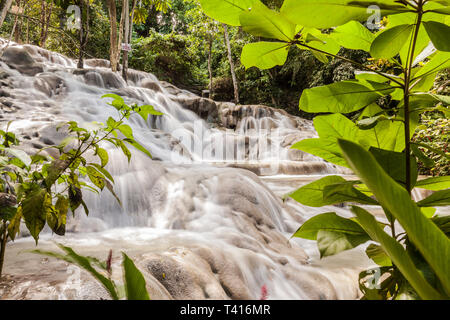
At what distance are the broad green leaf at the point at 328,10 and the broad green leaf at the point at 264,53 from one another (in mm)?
116

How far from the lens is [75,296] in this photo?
4.16 feet

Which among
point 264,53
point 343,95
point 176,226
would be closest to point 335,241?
point 343,95

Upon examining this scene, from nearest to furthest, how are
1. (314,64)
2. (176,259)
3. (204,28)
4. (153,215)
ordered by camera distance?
1. (176,259)
2. (153,215)
3. (204,28)
4. (314,64)

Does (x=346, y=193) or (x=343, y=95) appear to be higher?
(x=343, y=95)

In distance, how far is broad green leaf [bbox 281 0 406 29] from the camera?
0.39 metres

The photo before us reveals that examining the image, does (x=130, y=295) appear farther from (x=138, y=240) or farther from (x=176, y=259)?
(x=138, y=240)

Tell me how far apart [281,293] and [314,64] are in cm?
1335

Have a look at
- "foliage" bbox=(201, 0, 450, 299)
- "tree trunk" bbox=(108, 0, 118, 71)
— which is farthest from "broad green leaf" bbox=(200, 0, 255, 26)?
"tree trunk" bbox=(108, 0, 118, 71)

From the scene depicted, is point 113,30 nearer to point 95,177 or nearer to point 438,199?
point 95,177

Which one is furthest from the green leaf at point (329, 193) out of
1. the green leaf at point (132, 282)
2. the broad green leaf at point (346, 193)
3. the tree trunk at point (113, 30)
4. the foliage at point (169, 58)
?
the foliage at point (169, 58)

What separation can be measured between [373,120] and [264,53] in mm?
257

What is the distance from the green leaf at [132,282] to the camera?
0.87 ft

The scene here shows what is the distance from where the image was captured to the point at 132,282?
269 millimetres

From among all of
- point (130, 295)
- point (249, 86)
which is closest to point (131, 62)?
point (249, 86)
